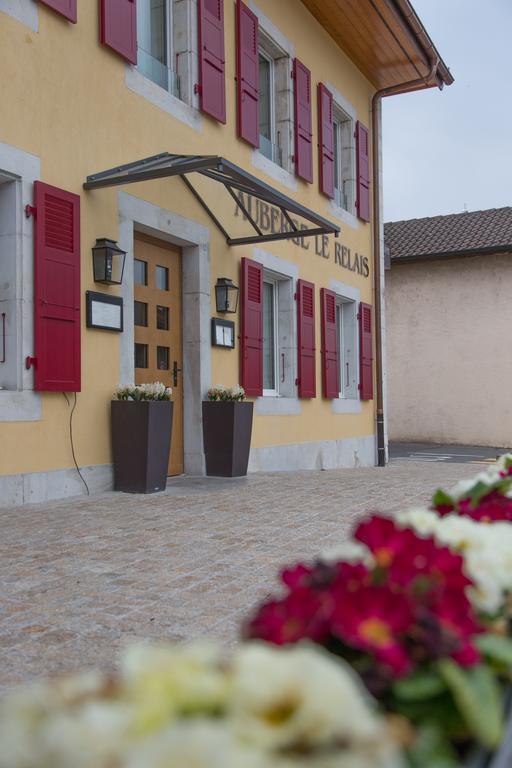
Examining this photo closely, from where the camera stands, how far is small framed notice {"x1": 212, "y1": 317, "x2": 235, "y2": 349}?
827 cm

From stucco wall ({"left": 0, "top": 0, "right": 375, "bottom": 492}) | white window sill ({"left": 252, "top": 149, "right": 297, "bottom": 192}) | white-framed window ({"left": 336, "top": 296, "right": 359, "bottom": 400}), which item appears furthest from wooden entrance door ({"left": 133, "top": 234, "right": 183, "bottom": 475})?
white-framed window ({"left": 336, "top": 296, "right": 359, "bottom": 400})

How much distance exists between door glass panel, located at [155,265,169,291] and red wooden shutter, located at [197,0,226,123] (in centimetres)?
180

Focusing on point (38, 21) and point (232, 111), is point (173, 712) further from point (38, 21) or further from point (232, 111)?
point (232, 111)

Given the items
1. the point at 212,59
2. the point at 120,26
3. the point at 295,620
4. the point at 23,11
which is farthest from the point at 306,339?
the point at 295,620

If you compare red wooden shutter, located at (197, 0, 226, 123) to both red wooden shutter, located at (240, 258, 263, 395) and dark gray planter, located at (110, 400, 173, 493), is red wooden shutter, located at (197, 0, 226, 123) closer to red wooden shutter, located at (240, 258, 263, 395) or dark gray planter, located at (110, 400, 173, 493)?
red wooden shutter, located at (240, 258, 263, 395)

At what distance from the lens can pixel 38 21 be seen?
606 cm

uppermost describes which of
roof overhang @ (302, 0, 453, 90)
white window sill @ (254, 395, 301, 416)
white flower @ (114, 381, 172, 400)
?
roof overhang @ (302, 0, 453, 90)

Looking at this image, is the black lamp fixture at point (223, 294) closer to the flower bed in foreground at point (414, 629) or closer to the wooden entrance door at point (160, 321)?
the wooden entrance door at point (160, 321)

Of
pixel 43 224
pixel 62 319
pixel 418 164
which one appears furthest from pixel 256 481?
pixel 418 164

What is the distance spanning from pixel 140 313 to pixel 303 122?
4.50 m

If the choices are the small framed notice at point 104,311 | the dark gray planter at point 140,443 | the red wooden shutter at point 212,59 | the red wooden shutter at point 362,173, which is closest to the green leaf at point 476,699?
the dark gray planter at point 140,443

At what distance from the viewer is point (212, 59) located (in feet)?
27.1

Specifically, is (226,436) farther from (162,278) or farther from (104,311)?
(104,311)

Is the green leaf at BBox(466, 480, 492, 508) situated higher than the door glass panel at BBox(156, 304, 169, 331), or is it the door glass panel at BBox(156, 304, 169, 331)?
the door glass panel at BBox(156, 304, 169, 331)
